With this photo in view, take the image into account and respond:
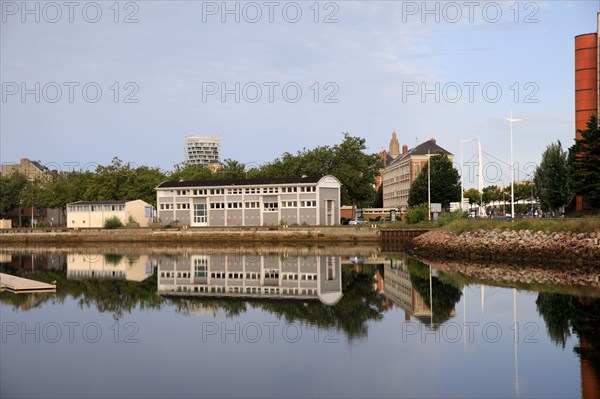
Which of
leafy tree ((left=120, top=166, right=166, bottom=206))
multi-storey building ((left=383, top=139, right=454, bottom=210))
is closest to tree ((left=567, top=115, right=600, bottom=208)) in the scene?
multi-storey building ((left=383, top=139, right=454, bottom=210))

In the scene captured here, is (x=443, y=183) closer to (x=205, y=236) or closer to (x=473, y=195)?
(x=205, y=236)

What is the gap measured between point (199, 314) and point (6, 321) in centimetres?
723

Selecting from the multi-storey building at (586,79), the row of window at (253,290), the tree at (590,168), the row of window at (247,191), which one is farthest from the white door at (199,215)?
the row of window at (253,290)

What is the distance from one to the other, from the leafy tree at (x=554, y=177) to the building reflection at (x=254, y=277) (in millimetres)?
29680

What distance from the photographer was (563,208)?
7625cm

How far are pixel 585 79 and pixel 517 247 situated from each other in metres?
27.0

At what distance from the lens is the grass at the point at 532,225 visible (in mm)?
45969

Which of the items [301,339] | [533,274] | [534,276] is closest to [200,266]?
[533,274]

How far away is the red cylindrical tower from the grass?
18.1 metres

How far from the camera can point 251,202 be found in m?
85.2

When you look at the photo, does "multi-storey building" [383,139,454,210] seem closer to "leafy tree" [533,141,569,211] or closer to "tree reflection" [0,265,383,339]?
"leafy tree" [533,141,569,211]

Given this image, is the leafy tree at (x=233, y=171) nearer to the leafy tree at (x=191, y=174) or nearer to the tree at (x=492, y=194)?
the leafy tree at (x=191, y=174)

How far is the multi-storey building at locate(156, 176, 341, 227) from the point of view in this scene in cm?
8212

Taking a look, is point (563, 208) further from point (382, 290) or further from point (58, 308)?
point (58, 308)
